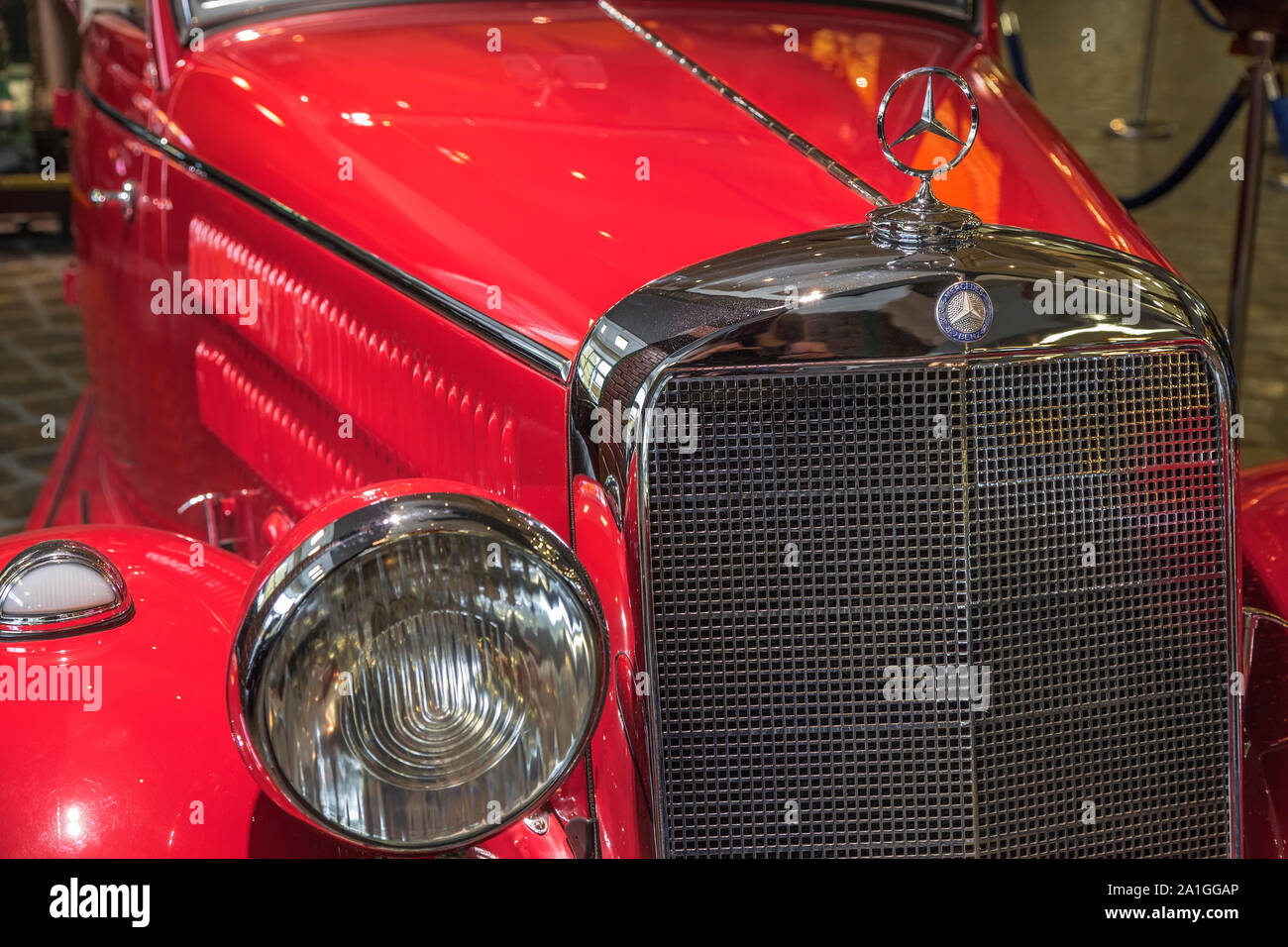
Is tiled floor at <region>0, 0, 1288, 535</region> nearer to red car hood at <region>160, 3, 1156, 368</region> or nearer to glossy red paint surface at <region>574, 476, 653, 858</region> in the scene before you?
red car hood at <region>160, 3, 1156, 368</region>

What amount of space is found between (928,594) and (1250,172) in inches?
110

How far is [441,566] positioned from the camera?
1.27m

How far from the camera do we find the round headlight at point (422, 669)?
1.25 metres

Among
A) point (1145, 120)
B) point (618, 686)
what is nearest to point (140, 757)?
point (618, 686)


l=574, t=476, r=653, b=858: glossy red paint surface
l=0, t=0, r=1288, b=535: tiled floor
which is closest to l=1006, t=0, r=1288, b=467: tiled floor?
l=0, t=0, r=1288, b=535: tiled floor

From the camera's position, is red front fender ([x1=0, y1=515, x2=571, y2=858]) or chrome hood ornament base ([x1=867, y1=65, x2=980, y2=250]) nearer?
red front fender ([x1=0, y1=515, x2=571, y2=858])

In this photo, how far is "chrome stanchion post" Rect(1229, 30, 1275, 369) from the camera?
3.86 metres

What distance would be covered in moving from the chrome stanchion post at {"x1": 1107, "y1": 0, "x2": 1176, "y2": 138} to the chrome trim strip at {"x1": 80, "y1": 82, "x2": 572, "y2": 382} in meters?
7.25

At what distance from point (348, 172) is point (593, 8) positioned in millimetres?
594

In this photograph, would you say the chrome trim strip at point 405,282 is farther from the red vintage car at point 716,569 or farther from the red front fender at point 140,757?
the red front fender at point 140,757

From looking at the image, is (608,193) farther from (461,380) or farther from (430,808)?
(430,808)

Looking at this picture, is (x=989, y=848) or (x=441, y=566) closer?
(x=441, y=566)

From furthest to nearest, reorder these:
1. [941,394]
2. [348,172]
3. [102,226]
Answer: [102,226] < [348,172] < [941,394]
